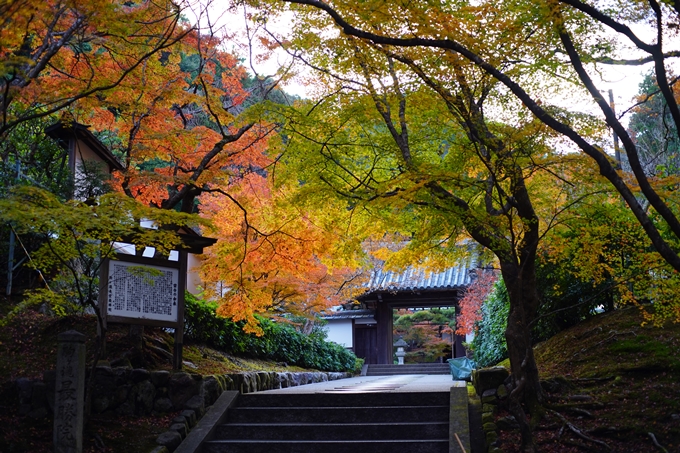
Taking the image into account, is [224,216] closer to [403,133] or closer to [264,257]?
[264,257]

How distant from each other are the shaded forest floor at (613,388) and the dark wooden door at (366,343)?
17.2m

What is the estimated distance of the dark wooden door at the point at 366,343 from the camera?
27359 mm

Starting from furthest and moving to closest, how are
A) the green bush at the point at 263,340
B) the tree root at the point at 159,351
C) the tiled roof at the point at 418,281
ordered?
the tiled roof at the point at 418,281 → the green bush at the point at 263,340 → the tree root at the point at 159,351

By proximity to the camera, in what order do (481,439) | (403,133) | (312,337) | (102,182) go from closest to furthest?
1. (481,439)
2. (403,133)
3. (102,182)
4. (312,337)

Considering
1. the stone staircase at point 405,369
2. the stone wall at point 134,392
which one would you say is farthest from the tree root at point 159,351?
the stone staircase at point 405,369

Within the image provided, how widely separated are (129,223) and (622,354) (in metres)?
7.06

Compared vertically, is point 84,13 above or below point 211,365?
above

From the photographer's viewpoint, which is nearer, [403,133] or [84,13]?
[84,13]

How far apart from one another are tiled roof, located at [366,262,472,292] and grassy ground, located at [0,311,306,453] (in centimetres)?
1149

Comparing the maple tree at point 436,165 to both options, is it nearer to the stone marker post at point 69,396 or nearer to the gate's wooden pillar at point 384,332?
the stone marker post at point 69,396

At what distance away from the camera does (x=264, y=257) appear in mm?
10719

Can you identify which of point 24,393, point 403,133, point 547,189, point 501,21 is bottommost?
point 24,393

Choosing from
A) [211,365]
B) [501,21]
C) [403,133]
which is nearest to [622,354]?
[403,133]

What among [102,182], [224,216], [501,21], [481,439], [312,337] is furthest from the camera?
[312,337]
